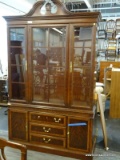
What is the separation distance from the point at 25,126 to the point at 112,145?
1549 millimetres

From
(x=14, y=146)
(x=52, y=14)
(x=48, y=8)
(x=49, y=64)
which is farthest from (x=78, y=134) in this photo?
(x=48, y=8)

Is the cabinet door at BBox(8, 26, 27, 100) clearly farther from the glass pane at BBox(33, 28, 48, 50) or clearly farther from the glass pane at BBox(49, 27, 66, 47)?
the glass pane at BBox(49, 27, 66, 47)

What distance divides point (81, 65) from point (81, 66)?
1 cm

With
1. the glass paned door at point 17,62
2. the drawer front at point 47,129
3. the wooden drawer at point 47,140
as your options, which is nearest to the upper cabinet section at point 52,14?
the glass paned door at point 17,62

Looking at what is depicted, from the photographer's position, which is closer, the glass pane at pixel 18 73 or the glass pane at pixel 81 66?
the glass pane at pixel 81 66

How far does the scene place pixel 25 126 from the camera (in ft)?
9.82

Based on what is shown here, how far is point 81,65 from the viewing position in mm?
2686

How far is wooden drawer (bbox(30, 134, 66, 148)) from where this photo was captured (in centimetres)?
284

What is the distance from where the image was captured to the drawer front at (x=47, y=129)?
2.82 m

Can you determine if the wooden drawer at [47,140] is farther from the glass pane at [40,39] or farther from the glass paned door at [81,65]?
the glass pane at [40,39]

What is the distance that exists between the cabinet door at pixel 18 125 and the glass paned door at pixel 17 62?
0.87ft

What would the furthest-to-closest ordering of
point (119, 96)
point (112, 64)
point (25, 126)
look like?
1. point (112, 64)
2. point (119, 96)
3. point (25, 126)

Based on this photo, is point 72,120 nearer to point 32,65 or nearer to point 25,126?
point 25,126

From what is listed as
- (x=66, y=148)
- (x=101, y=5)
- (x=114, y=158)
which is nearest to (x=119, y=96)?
(x=114, y=158)
